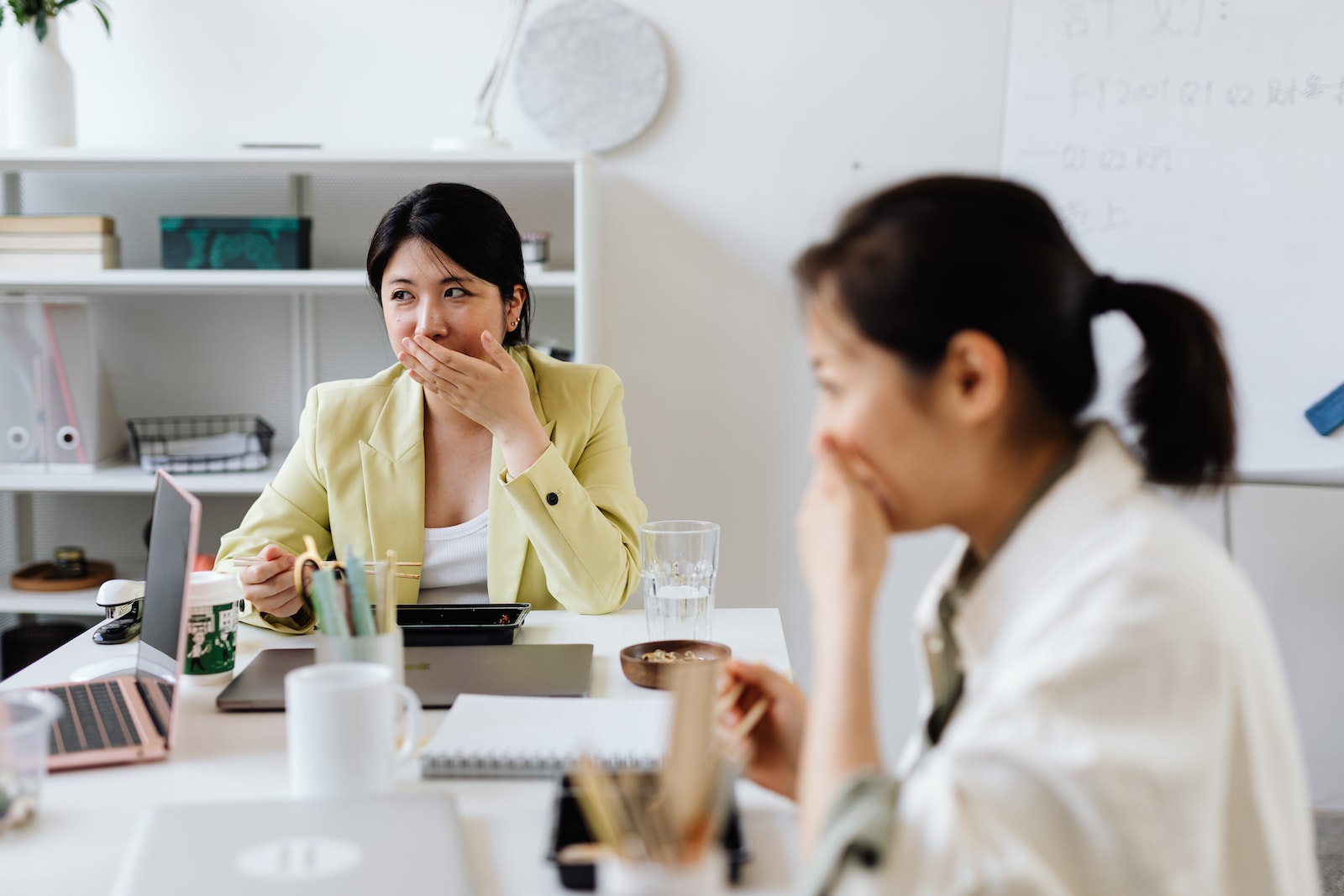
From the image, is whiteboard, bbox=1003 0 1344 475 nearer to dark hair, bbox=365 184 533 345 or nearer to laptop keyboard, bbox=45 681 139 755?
dark hair, bbox=365 184 533 345

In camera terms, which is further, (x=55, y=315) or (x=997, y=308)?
(x=55, y=315)

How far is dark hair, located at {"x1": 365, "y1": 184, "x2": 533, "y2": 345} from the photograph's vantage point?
1664mm

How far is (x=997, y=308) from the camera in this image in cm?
72

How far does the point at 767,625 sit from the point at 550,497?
1.12ft

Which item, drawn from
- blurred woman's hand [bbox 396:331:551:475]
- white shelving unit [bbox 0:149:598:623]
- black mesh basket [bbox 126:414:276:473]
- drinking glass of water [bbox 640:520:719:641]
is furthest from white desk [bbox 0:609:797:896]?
white shelving unit [bbox 0:149:598:623]

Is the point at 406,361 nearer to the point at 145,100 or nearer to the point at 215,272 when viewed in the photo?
the point at 215,272

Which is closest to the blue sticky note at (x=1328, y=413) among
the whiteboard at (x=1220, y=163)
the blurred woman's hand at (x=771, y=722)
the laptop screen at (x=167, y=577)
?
the whiteboard at (x=1220, y=163)

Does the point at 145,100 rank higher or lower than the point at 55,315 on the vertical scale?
higher

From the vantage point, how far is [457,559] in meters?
1.69

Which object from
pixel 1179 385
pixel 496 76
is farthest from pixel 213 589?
pixel 496 76

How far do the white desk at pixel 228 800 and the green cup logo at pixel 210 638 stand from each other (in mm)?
28

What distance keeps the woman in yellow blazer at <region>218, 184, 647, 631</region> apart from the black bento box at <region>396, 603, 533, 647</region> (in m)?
0.15

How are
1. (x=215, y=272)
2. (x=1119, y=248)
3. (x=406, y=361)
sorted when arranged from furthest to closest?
(x=1119, y=248) < (x=215, y=272) < (x=406, y=361)

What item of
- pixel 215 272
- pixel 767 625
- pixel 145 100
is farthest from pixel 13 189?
pixel 767 625
